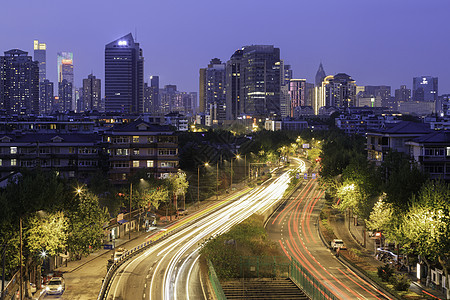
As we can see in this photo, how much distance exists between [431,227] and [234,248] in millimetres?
14156

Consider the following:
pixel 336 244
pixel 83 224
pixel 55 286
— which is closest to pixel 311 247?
pixel 336 244

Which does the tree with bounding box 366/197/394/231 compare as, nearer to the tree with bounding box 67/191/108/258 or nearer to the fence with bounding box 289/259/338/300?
the fence with bounding box 289/259/338/300

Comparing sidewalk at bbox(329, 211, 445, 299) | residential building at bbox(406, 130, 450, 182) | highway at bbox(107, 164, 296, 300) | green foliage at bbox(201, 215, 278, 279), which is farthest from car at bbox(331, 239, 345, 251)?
residential building at bbox(406, 130, 450, 182)

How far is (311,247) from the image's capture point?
53781 millimetres

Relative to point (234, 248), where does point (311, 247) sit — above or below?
below

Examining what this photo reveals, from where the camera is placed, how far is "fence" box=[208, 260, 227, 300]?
113 ft

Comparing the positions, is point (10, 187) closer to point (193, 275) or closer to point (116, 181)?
point (193, 275)

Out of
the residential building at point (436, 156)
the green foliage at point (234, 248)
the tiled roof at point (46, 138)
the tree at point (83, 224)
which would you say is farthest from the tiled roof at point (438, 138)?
the tiled roof at point (46, 138)

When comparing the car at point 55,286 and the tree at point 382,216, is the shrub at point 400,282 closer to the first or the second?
the tree at point 382,216

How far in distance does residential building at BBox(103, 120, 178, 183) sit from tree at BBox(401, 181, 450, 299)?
46.5m

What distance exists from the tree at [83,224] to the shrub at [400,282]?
23.0 metres

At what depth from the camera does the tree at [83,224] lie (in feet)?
146

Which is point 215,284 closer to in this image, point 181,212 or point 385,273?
point 385,273

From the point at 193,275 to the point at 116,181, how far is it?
41.7 m
